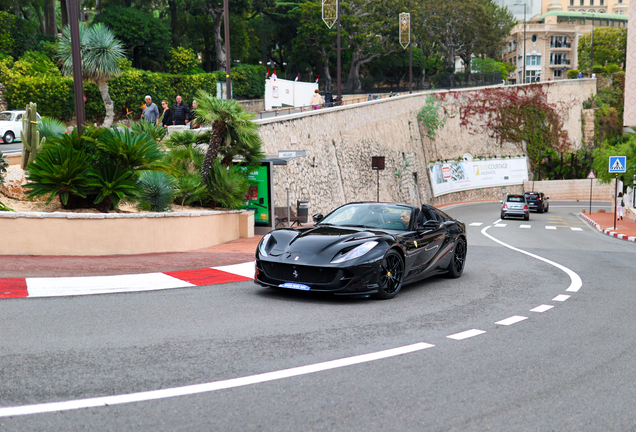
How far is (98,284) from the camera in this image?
8.49 m

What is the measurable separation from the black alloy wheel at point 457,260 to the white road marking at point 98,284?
14.9 ft

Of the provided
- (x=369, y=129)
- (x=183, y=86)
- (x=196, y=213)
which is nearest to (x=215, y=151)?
(x=196, y=213)

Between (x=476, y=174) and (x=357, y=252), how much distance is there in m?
52.0

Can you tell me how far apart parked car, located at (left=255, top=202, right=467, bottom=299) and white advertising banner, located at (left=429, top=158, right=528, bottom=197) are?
44.2 meters

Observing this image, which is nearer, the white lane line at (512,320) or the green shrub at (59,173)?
the white lane line at (512,320)

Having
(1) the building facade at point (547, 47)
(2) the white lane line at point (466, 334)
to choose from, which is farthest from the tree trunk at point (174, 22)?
(1) the building facade at point (547, 47)

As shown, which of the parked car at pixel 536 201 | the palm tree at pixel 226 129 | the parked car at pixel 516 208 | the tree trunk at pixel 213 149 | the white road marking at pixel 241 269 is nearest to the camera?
the white road marking at pixel 241 269

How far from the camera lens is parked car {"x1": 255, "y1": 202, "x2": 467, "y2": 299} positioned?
7.68m

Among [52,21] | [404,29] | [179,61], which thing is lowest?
[179,61]

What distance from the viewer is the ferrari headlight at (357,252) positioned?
7703 mm

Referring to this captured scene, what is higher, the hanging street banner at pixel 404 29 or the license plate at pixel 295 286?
the hanging street banner at pixel 404 29

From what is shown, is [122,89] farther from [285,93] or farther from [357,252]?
[357,252]

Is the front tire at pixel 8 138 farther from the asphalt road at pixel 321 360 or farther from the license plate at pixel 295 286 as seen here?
the license plate at pixel 295 286

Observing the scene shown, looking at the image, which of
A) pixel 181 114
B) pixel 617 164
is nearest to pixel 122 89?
pixel 181 114
